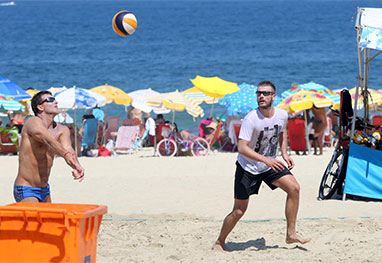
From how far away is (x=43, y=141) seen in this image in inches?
204

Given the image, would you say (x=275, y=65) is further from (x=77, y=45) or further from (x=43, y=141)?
(x=43, y=141)

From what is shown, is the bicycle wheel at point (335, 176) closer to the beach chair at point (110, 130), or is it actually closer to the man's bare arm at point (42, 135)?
the man's bare arm at point (42, 135)

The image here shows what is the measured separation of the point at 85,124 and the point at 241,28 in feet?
215

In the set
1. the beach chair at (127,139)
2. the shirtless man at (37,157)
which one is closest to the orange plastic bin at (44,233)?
the shirtless man at (37,157)

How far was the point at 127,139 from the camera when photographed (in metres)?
15.2

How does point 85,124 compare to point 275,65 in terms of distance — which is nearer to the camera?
point 85,124

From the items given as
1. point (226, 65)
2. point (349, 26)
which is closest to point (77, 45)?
point (226, 65)

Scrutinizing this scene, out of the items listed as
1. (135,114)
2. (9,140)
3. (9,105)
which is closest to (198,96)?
(135,114)

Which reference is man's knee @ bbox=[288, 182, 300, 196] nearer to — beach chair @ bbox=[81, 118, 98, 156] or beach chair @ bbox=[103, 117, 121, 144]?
beach chair @ bbox=[81, 118, 98, 156]

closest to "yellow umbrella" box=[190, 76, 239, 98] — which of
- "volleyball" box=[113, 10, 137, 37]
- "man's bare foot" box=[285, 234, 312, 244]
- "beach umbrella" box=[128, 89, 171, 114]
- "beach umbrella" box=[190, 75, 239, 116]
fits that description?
"beach umbrella" box=[190, 75, 239, 116]

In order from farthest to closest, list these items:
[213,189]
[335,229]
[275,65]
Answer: [275,65] < [213,189] < [335,229]

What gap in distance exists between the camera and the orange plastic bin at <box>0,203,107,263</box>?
443 cm

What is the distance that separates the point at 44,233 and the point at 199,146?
10.4 meters

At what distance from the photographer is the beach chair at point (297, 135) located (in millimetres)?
14391
